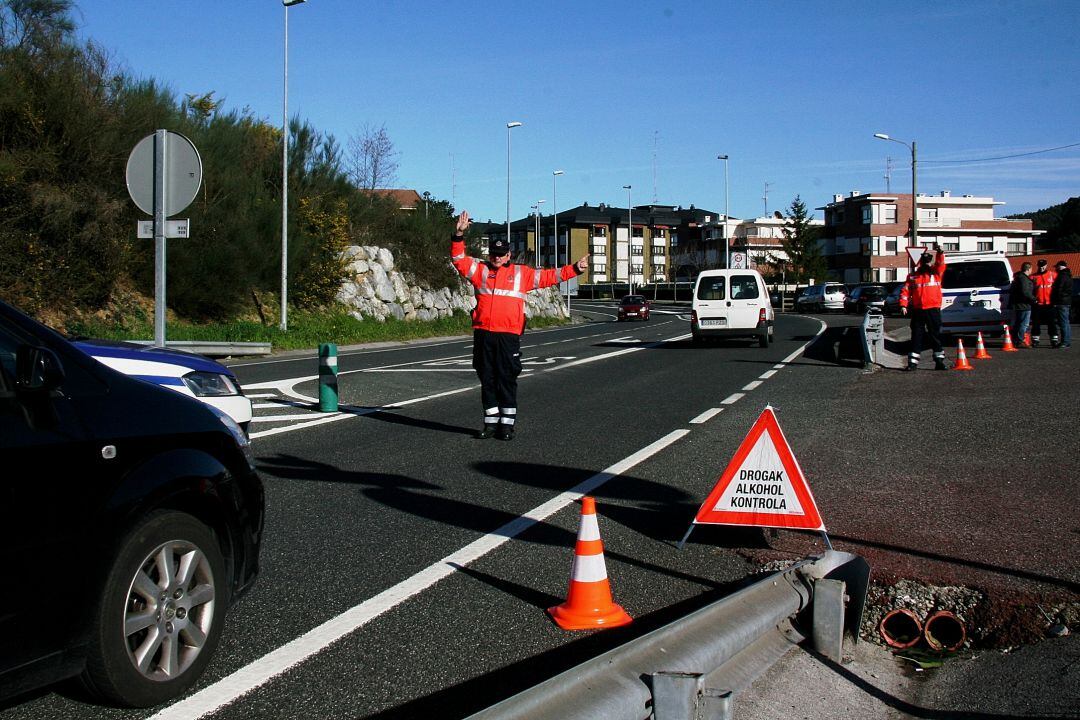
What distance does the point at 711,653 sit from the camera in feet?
11.4

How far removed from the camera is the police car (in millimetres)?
6336

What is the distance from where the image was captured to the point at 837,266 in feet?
379

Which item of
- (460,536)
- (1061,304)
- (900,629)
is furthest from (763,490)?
(1061,304)

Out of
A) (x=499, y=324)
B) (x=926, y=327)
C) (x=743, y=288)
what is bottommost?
(x=926, y=327)

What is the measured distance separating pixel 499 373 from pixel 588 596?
538 centimetres

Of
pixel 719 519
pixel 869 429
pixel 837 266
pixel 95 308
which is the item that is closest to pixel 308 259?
pixel 95 308

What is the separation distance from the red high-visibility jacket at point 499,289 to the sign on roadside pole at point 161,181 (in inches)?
118

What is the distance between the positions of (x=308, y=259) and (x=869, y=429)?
86.3 ft

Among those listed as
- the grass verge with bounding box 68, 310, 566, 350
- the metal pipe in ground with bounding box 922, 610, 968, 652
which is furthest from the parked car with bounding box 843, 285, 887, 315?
the metal pipe in ground with bounding box 922, 610, 968, 652

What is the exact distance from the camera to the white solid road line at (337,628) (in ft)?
11.5

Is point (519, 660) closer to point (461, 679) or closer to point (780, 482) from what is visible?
point (461, 679)

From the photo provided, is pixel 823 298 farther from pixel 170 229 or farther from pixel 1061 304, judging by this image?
pixel 170 229

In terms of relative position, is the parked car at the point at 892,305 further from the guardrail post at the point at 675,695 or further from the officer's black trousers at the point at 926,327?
the guardrail post at the point at 675,695

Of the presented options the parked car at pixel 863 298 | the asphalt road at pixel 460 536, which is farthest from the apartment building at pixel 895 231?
the asphalt road at pixel 460 536
